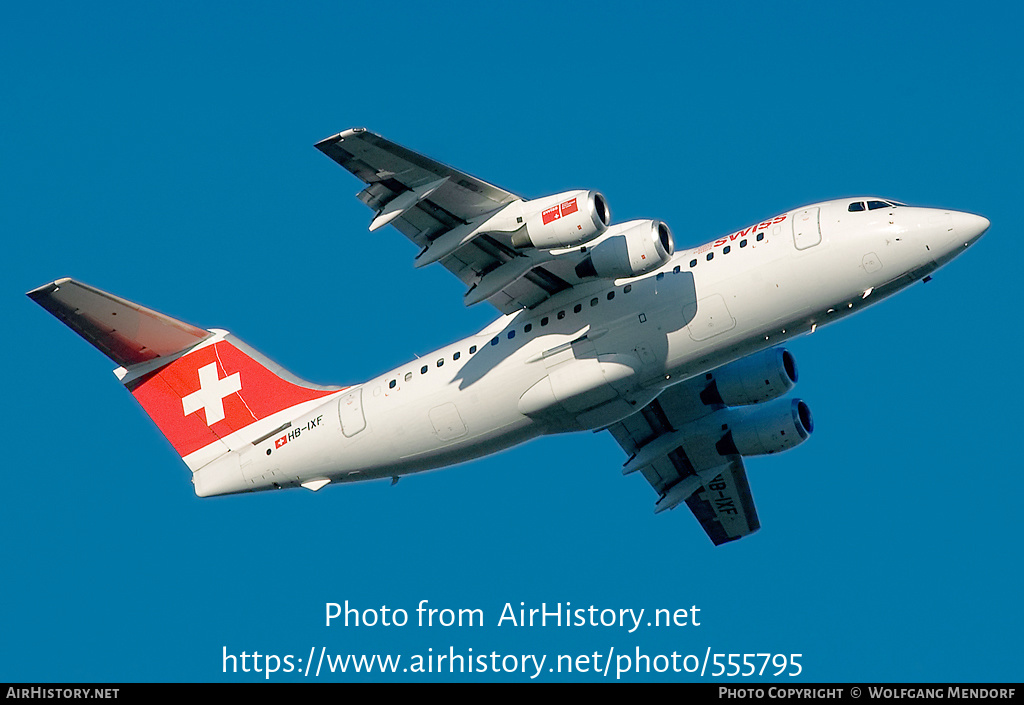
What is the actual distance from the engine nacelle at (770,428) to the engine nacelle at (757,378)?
67cm

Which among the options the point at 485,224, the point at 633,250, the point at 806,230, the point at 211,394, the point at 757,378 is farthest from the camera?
the point at 211,394

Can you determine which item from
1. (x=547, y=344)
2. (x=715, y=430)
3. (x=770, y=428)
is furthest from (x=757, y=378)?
(x=547, y=344)

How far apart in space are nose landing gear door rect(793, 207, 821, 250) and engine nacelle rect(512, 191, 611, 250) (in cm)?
273

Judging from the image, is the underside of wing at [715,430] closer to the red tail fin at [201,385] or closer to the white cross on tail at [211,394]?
the red tail fin at [201,385]

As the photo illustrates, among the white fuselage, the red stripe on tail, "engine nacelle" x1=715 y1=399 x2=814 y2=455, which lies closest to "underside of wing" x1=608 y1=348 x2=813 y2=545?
"engine nacelle" x1=715 y1=399 x2=814 y2=455

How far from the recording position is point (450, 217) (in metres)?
19.7

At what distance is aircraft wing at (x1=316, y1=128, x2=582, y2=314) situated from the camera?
1878 centimetres

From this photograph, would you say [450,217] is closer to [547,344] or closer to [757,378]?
[547,344]

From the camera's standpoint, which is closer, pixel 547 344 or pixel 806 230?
pixel 806 230

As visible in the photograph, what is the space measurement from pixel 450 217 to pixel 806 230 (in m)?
4.88

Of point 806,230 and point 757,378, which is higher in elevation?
point 806,230

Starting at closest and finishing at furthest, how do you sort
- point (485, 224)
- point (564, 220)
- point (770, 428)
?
point (564, 220) < point (485, 224) < point (770, 428)

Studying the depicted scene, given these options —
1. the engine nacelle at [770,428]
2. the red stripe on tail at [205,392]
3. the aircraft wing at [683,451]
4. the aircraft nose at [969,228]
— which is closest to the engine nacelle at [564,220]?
the aircraft nose at [969,228]

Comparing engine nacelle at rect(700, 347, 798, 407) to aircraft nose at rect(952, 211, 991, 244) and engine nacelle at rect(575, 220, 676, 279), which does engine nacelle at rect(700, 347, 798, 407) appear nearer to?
engine nacelle at rect(575, 220, 676, 279)
